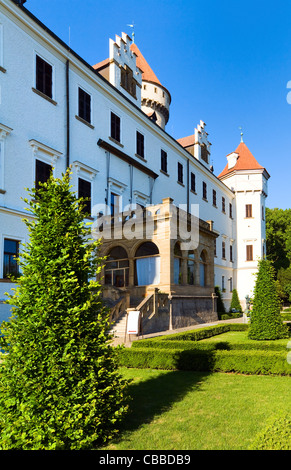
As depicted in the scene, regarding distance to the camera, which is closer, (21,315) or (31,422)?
(31,422)

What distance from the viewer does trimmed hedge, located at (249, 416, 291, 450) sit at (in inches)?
149

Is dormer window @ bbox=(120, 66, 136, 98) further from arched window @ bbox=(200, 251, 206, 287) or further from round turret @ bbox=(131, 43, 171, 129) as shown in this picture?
arched window @ bbox=(200, 251, 206, 287)

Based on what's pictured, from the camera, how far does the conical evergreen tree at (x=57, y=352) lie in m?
4.63

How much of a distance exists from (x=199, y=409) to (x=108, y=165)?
59.9ft

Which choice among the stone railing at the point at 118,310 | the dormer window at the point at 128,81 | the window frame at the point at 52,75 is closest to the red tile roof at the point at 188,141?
the dormer window at the point at 128,81

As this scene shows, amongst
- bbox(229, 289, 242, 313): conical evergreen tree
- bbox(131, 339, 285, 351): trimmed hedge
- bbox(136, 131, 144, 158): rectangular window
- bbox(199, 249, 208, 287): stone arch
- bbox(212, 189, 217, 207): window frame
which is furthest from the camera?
bbox(212, 189, 217, 207): window frame

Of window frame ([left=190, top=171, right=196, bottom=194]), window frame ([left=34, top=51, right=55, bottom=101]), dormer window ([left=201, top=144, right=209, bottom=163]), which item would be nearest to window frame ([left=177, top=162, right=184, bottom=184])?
window frame ([left=190, top=171, right=196, bottom=194])

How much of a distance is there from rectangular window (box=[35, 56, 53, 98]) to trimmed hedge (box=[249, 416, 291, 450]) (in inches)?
725

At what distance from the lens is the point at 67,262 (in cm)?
519

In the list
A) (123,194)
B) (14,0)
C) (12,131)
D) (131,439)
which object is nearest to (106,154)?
(123,194)

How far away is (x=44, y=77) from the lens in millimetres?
18547

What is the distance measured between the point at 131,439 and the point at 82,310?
209 centimetres

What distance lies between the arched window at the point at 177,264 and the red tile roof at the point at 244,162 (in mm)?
27157

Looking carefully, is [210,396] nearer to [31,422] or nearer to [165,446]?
[165,446]
